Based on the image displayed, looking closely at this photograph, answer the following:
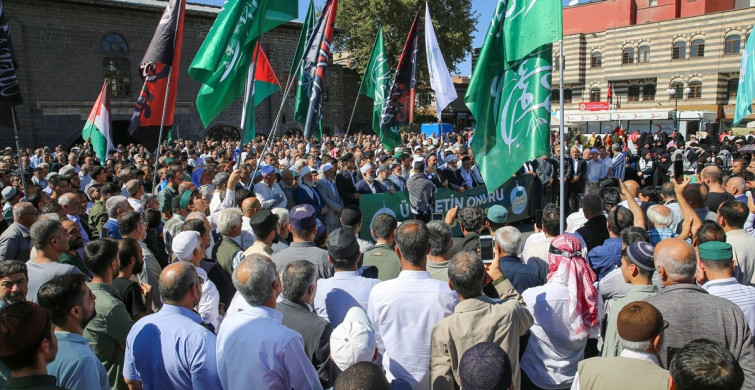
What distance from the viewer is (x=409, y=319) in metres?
3.22

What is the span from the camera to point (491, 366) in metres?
2.24

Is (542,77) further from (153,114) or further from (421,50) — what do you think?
(421,50)

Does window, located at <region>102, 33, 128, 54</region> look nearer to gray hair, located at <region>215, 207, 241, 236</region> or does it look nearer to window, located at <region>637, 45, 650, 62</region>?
gray hair, located at <region>215, 207, 241, 236</region>

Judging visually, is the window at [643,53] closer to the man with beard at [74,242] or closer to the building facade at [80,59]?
the building facade at [80,59]

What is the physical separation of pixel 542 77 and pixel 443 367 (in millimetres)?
3370

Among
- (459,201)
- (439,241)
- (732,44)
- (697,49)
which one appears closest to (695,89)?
(697,49)

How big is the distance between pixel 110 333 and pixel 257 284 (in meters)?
1.01

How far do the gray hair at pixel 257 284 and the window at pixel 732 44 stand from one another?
45748 millimetres

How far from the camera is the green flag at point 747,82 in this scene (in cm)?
875

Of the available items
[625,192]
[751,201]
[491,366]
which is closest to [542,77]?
[625,192]

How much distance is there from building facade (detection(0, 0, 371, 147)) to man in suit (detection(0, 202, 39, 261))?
24.5 meters

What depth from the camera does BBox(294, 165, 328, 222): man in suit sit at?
853cm

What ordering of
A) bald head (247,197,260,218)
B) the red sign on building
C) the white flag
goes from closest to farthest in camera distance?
bald head (247,197,260,218) < the white flag < the red sign on building

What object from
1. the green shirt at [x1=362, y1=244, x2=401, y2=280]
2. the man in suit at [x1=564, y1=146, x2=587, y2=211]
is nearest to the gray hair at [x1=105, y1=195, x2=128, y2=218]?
the green shirt at [x1=362, y1=244, x2=401, y2=280]
